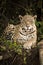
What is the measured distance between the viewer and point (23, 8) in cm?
1090

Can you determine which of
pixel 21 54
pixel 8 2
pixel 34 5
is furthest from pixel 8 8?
pixel 21 54

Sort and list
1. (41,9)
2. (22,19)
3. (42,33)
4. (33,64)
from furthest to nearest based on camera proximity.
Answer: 1. (41,9)
2. (42,33)
3. (22,19)
4. (33,64)

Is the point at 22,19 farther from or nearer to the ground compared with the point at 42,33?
farther from the ground

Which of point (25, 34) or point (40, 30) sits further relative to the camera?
point (40, 30)

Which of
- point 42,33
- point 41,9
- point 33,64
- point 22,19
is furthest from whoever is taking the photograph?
point 41,9

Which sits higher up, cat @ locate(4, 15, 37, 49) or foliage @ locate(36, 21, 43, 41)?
cat @ locate(4, 15, 37, 49)

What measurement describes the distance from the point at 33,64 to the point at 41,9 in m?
4.45

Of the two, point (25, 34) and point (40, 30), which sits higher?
point (25, 34)

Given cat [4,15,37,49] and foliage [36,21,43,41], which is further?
foliage [36,21,43,41]

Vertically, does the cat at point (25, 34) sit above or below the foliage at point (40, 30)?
above

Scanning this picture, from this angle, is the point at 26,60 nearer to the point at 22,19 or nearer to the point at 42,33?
the point at 22,19

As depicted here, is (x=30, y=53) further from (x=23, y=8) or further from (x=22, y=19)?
(x=23, y=8)

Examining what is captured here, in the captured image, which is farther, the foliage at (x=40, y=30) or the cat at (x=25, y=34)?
Answer: the foliage at (x=40, y=30)

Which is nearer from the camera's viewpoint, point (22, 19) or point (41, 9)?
point (22, 19)
